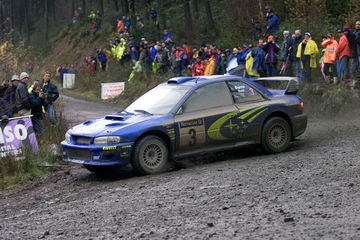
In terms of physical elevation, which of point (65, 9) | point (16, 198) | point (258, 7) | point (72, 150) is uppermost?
point (65, 9)

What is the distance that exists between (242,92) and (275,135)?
3.68ft

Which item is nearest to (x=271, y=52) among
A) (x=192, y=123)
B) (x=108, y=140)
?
(x=192, y=123)

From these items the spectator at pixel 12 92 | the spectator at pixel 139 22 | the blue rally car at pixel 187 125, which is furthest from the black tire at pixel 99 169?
the spectator at pixel 139 22

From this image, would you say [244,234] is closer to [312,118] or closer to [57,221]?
[57,221]

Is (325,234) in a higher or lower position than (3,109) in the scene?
lower

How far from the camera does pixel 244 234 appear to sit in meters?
6.59

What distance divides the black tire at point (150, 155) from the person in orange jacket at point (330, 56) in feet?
30.1

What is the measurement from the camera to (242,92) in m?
12.2

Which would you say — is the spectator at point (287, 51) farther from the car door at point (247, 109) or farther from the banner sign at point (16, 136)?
the banner sign at point (16, 136)

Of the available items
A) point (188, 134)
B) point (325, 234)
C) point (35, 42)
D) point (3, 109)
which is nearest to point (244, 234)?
point (325, 234)

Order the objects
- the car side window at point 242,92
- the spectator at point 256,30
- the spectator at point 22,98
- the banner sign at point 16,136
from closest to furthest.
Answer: the car side window at point 242,92 → the banner sign at point 16,136 → the spectator at point 22,98 → the spectator at point 256,30

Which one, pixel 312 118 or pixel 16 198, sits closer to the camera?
pixel 16 198

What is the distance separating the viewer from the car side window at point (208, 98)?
11523 mm

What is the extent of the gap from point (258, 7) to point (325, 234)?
969 inches
